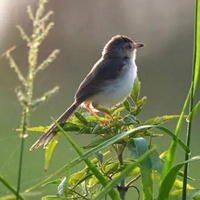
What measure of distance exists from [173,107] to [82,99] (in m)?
4.78

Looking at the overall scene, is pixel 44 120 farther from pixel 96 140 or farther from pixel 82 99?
pixel 96 140

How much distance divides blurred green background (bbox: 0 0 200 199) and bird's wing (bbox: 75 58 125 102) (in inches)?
57.1

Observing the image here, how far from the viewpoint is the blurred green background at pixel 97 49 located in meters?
7.62

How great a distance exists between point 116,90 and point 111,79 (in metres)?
0.17

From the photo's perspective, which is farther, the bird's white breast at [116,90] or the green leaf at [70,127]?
the bird's white breast at [116,90]

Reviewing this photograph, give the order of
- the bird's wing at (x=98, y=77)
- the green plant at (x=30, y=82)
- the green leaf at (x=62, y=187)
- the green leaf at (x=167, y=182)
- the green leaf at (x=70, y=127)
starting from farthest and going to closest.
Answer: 1. the bird's wing at (x=98, y=77)
2. the green leaf at (x=70, y=127)
3. the green leaf at (x=62, y=187)
4. the green leaf at (x=167, y=182)
5. the green plant at (x=30, y=82)

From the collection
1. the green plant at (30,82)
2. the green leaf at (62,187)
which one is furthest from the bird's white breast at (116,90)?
the green plant at (30,82)

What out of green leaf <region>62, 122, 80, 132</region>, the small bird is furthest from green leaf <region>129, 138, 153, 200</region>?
the small bird

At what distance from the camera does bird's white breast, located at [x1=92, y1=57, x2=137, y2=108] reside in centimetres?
346

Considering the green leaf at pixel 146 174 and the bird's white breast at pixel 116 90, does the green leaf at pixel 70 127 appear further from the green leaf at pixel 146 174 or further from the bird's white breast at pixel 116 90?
the bird's white breast at pixel 116 90

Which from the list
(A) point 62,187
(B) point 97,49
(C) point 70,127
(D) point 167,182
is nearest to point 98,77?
(C) point 70,127

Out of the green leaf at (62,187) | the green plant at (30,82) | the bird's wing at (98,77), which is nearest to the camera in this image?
the green plant at (30,82)

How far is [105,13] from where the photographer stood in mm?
12508

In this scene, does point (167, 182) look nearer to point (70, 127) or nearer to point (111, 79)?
point (70, 127)
